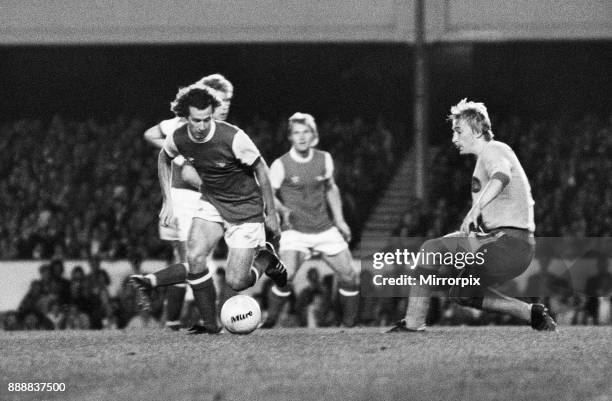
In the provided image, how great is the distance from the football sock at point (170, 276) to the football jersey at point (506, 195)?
2093mm

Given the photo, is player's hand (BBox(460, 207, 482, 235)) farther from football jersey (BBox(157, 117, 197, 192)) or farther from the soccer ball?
football jersey (BBox(157, 117, 197, 192))

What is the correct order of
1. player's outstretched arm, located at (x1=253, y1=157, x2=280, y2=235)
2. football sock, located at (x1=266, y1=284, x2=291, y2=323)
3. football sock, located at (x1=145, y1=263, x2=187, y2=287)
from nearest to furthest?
player's outstretched arm, located at (x1=253, y1=157, x2=280, y2=235), football sock, located at (x1=145, y1=263, x2=187, y2=287), football sock, located at (x1=266, y1=284, x2=291, y2=323)

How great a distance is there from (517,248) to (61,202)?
11.0 m

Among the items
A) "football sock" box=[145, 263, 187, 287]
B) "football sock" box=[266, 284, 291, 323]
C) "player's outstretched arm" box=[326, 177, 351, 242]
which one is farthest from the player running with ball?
"player's outstretched arm" box=[326, 177, 351, 242]

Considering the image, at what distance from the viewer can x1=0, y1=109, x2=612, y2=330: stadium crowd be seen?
13.9 m

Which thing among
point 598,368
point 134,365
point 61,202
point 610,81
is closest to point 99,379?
point 134,365

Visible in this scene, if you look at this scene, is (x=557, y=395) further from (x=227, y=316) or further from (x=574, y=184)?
(x=574, y=184)

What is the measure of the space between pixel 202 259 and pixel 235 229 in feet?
0.95

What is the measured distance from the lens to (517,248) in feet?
26.2

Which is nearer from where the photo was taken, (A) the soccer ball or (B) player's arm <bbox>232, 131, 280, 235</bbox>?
(B) player's arm <bbox>232, 131, 280, 235</bbox>

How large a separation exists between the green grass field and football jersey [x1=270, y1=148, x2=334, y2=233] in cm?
207

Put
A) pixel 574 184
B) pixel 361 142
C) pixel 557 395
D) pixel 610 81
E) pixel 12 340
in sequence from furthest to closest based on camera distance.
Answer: pixel 610 81
pixel 361 142
pixel 574 184
pixel 12 340
pixel 557 395

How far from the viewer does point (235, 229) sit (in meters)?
8.29

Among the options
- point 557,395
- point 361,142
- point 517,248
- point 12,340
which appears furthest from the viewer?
point 361,142
